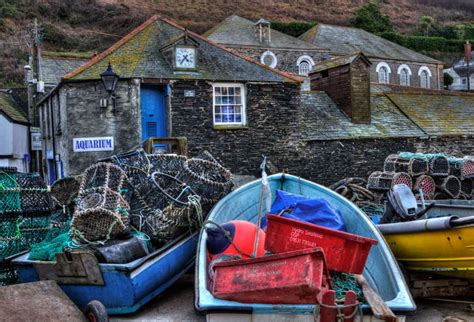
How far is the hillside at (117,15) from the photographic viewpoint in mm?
49406

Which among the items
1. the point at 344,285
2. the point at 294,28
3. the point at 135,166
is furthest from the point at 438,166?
the point at 294,28

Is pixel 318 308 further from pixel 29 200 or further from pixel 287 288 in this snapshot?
pixel 29 200

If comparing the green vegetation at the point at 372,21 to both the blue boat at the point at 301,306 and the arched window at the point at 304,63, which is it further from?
the blue boat at the point at 301,306

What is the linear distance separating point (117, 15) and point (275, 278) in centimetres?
5861

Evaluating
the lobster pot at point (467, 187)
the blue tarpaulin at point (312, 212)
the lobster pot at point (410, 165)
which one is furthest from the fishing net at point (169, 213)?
the lobster pot at point (467, 187)

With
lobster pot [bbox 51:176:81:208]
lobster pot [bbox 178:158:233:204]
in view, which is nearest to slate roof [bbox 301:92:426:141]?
lobster pot [bbox 178:158:233:204]

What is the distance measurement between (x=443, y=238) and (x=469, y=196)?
562cm

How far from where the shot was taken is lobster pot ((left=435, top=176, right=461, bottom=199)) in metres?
10.9

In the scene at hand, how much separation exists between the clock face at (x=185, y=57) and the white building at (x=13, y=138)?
13669 mm

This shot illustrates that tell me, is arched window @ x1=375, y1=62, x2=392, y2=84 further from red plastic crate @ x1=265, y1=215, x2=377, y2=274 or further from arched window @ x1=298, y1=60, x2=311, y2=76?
red plastic crate @ x1=265, y1=215, x2=377, y2=274

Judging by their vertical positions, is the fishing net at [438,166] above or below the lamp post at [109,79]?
below

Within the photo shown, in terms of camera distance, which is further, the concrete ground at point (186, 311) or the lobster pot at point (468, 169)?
the lobster pot at point (468, 169)

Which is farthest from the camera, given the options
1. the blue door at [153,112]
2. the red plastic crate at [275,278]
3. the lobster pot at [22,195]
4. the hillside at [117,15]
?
the hillside at [117,15]

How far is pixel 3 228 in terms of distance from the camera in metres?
6.94
